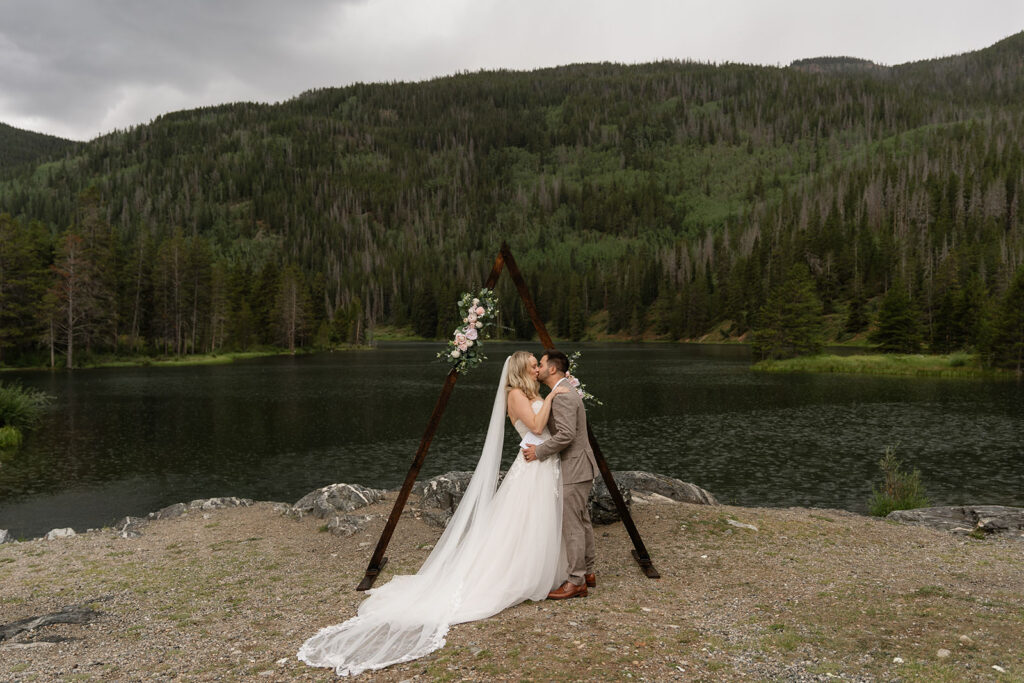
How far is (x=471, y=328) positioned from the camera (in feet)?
31.5

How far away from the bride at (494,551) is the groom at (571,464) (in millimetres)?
152

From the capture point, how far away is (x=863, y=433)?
1364 inches

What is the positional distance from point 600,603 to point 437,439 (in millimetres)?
25972

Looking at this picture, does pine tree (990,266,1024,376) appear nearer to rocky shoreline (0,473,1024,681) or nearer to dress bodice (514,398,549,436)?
rocky shoreline (0,473,1024,681)

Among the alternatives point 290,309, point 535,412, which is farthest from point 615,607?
point 290,309

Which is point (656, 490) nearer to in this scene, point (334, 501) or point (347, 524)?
point (347, 524)

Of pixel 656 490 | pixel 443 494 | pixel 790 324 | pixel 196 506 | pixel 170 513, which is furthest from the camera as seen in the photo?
pixel 790 324

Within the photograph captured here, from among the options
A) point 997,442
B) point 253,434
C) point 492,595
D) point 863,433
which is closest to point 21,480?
point 253,434

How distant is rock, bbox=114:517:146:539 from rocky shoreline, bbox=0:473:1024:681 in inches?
4.8

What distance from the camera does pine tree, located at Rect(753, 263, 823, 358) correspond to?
264ft

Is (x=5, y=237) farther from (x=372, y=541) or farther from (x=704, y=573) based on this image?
(x=704, y=573)

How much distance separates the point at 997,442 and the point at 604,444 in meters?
20.0

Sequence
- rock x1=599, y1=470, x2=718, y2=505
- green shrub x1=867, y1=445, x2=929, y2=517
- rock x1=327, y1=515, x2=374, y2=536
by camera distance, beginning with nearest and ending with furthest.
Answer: rock x1=327, y1=515, x2=374, y2=536
rock x1=599, y1=470, x2=718, y2=505
green shrub x1=867, y1=445, x2=929, y2=517

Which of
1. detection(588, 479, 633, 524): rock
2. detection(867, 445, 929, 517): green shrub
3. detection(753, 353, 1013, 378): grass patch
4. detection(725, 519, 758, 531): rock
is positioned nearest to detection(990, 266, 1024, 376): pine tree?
detection(753, 353, 1013, 378): grass patch
